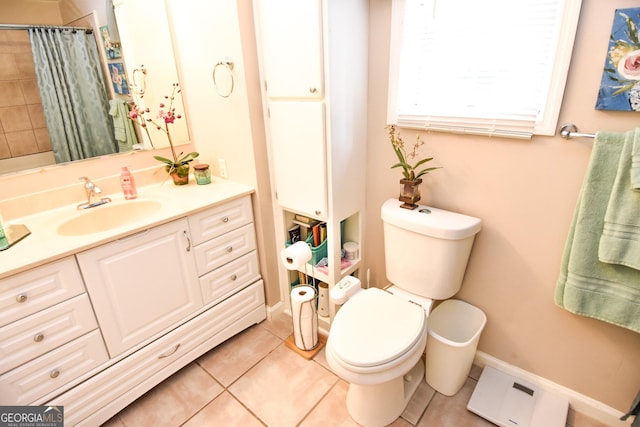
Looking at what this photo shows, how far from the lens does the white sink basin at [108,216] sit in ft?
4.90

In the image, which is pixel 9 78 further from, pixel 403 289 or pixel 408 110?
pixel 403 289

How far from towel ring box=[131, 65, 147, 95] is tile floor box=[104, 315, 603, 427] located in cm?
150

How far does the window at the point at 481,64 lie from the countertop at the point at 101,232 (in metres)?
0.99

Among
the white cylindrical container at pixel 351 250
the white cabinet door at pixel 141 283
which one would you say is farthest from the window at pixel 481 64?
the white cabinet door at pixel 141 283

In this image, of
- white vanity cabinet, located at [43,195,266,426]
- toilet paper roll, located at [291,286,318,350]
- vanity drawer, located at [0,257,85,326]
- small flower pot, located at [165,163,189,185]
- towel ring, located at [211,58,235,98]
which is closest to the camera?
vanity drawer, located at [0,257,85,326]

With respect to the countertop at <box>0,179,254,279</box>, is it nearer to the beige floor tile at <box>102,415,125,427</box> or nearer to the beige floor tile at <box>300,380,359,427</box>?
the beige floor tile at <box>102,415,125,427</box>

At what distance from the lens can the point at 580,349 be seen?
138 cm

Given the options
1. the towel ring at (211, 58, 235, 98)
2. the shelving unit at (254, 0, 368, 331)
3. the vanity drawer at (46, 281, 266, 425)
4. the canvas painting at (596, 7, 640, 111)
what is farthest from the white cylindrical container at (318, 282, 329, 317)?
the canvas painting at (596, 7, 640, 111)

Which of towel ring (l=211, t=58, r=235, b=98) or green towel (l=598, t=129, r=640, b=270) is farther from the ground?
towel ring (l=211, t=58, r=235, b=98)

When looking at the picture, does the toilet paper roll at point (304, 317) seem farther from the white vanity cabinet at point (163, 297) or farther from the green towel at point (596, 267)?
the green towel at point (596, 267)

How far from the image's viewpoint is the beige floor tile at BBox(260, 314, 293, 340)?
197 cm

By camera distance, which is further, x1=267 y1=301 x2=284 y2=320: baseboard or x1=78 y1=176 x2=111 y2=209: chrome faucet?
x1=267 y1=301 x2=284 y2=320: baseboard

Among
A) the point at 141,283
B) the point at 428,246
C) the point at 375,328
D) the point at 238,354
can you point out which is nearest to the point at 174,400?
the point at 238,354


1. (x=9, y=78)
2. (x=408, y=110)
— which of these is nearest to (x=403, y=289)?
(x=408, y=110)
